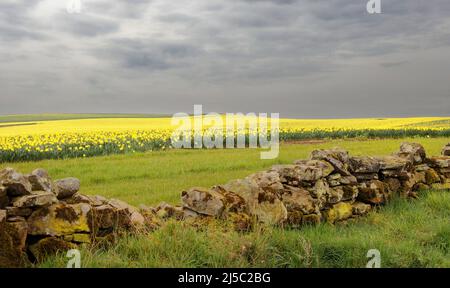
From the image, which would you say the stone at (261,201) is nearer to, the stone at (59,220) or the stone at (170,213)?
the stone at (170,213)

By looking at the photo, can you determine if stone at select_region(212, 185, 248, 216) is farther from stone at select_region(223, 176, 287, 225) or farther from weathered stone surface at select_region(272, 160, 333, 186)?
weathered stone surface at select_region(272, 160, 333, 186)

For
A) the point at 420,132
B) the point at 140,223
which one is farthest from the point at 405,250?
the point at 420,132

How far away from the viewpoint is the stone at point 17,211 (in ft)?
18.8

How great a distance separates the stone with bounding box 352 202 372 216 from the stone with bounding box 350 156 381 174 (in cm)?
81

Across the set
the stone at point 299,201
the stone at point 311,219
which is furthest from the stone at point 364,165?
the stone at point 311,219

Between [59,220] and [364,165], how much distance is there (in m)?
6.38

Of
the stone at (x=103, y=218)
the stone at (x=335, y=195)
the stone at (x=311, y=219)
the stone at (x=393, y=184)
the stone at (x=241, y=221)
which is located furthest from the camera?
the stone at (x=393, y=184)

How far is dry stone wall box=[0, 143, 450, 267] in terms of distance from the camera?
578 centimetres

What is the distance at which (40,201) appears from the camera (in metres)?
5.84

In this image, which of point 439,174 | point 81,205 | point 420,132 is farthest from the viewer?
point 420,132

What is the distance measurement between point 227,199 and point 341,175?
9.92 ft

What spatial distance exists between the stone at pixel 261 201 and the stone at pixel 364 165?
8.48 ft
